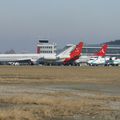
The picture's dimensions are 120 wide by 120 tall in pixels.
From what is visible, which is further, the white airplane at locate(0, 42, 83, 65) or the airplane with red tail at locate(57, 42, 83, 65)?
the white airplane at locate(0, 42, 83, 65)

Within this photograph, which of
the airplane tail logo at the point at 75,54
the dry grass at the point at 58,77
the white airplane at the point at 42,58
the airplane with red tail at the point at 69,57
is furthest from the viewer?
the white airplane at the point at 42,58

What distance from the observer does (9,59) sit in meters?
189

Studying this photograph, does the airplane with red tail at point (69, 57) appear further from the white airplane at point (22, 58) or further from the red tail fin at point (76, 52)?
the white airplane at point (22, 58)

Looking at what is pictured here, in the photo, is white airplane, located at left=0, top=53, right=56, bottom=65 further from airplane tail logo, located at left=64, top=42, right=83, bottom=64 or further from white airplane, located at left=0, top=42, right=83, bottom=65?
airplane tail logo, located at left=64, top=42, right=83, bottom=64

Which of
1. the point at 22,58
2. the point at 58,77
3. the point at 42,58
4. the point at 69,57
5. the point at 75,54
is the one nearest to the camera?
the point at 58,77

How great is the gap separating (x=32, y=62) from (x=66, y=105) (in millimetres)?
161959

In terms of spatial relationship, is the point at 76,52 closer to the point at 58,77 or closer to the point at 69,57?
the point at 69,57

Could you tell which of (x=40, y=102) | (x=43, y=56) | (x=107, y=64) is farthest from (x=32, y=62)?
(x=40, y=102)

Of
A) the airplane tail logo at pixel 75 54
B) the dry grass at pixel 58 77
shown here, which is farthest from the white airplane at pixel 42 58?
the dry grass at pixel 58 77

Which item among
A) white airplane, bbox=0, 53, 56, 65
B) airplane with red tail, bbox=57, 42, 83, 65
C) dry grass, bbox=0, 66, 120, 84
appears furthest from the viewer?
white airplane, bbox=0, 53, 56, 65

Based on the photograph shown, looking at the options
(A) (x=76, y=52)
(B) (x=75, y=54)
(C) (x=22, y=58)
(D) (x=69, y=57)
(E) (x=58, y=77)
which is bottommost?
(E) (x=58, y=77)

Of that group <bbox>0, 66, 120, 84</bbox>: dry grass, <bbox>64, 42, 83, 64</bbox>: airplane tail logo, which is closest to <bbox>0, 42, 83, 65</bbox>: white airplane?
<bbox>64, 42, 83, 64</bbox>: airplane tail logo

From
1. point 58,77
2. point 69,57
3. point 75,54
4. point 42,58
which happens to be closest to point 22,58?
point 42,58

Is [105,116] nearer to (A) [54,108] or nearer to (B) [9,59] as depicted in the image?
(A) [54,108]
